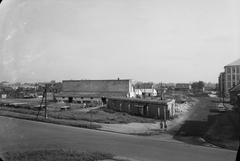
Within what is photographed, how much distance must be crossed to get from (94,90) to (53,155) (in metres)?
29.5

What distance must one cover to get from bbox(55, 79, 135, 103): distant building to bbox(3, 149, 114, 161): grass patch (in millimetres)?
24962

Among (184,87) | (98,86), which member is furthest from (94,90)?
(184,87)

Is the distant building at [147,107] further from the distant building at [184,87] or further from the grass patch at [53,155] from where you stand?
the distant building at [184,87]

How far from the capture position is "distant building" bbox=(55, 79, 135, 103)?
112ft

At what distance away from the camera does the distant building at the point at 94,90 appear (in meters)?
34.1

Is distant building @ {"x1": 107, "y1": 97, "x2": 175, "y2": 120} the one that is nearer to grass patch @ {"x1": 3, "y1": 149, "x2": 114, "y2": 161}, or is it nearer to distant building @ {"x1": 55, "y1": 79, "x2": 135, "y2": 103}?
distant building @ {"x1": 55, "y1": 79, "x2": 135, "y2": 103}

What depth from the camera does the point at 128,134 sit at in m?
13.8

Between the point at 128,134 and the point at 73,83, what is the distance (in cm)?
2823

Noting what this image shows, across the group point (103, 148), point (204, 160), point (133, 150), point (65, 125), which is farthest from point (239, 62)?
point (65, 125)

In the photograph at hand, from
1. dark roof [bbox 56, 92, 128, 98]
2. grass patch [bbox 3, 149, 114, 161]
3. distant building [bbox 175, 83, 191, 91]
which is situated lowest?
grass patch [bbox 3, 149, 114, 161]

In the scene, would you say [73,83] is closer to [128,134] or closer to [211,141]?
[128,134]

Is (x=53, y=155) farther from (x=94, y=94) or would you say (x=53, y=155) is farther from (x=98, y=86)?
(x=98, y=86)

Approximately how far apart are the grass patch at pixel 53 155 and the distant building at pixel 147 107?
9854mm

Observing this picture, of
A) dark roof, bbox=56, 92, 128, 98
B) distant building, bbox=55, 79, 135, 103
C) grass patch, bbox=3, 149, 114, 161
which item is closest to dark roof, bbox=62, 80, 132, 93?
distant building, bbox=55, 79, 135, 103
